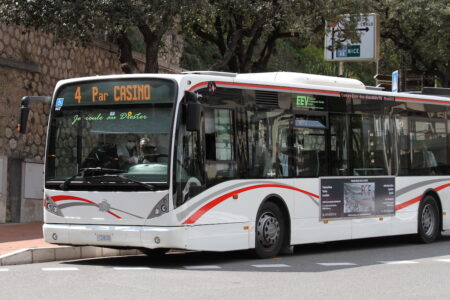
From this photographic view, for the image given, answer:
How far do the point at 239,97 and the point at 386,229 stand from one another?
4.64m

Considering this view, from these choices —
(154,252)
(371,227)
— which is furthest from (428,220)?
(154,252)

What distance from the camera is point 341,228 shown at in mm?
15688

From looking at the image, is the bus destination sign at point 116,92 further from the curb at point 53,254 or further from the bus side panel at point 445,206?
the bus side panel at point 445,206

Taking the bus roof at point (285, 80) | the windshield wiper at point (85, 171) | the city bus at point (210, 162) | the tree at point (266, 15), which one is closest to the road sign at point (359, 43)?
the tree at point (266, 15)

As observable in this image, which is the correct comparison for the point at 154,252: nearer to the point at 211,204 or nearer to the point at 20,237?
the point at 211,204

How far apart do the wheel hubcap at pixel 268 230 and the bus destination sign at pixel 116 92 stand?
2.66 metres

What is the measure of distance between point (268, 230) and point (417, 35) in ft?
73.3

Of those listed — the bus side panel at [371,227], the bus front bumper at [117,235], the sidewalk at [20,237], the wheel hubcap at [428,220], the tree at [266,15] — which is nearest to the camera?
the bus front bumper at [117,235]

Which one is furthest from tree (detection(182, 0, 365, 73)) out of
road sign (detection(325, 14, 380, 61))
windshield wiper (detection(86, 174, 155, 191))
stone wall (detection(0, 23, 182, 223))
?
windshield wiper (detection(86, 174, 155, 191))

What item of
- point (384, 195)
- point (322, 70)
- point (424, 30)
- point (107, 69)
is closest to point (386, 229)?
point (384, 195)

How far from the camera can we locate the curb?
42.7ft

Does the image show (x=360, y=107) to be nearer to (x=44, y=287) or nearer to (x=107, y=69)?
(x=44, y=287)

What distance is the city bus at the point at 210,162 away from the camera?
41.3 feet

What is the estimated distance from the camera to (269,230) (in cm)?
1423
